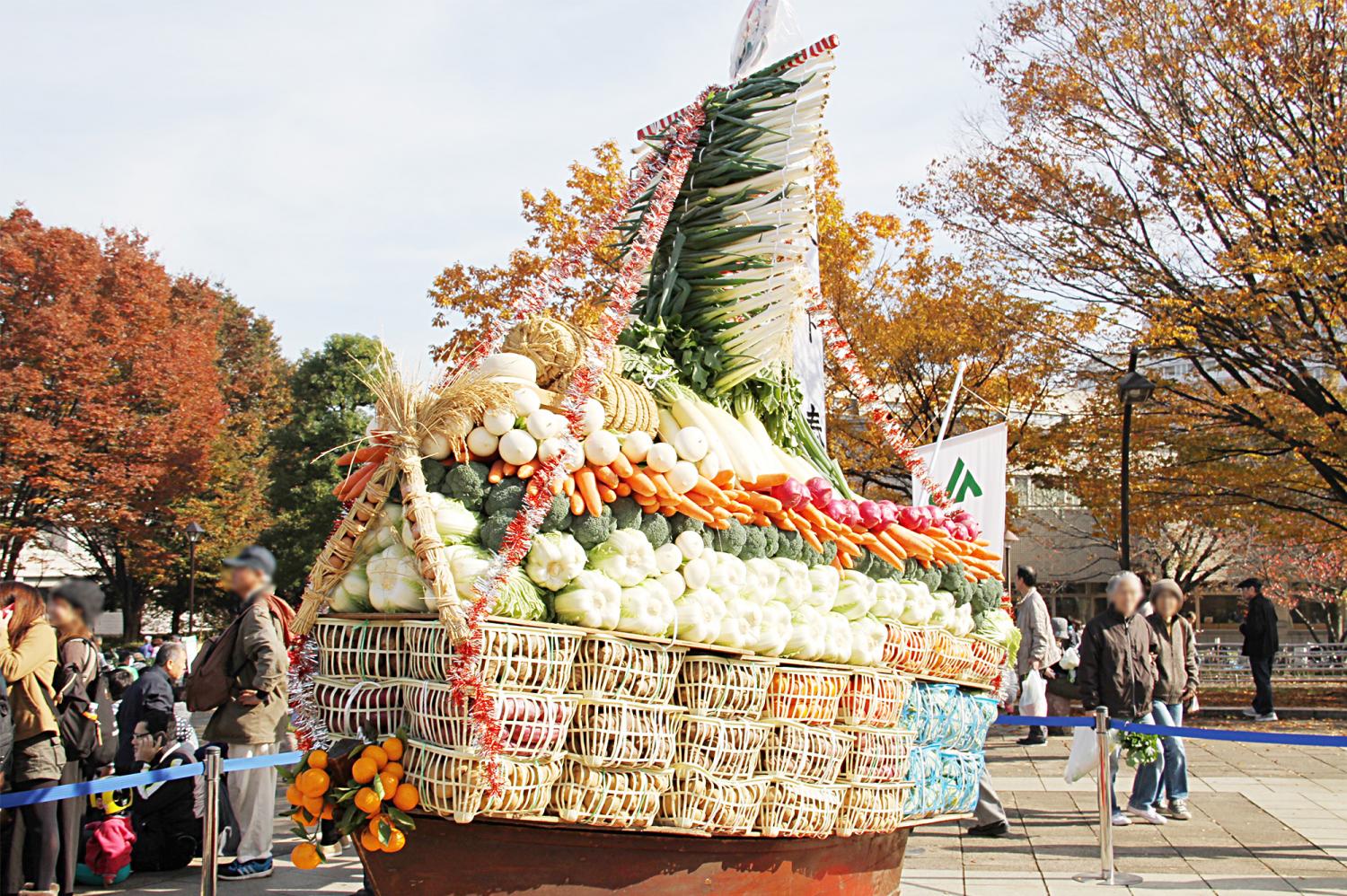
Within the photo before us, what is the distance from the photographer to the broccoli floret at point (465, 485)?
13.0 ft

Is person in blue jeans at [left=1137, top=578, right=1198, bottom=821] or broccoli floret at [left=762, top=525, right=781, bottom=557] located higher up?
broccoli floret at [left=762, top=525, right=781, bottom=557]

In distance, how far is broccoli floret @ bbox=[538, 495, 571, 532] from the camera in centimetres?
396

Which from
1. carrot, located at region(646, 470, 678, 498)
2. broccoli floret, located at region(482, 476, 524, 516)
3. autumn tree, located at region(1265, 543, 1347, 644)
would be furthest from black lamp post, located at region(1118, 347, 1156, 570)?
autumn tree, located at region(1265, 543, 1347, 644)

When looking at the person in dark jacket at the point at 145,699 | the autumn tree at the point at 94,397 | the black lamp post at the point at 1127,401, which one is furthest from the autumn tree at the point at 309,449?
the person in dark jacket at the point at 145,699

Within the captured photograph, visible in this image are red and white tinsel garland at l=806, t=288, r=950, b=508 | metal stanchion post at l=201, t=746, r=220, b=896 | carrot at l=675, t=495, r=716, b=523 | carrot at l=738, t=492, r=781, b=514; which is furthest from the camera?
red and white tinsel garland at l=806, t=288, r=950, b=508

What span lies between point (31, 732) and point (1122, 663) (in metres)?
7.13

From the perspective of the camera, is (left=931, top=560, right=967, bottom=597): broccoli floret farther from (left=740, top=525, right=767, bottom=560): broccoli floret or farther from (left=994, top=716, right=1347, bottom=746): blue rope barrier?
(left=994, top=716, right=1347, bottom=746): blue rope barrier

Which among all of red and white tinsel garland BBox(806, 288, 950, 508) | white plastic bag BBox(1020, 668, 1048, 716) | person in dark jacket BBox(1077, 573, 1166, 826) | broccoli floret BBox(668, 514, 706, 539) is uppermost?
red and white tinsel garland BBox(806, 288, 950, 508)

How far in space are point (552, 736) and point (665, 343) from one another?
2461 millimetres

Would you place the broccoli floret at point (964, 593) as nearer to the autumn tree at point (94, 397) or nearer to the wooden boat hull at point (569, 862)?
the wooden boat hull at point (569, 862)

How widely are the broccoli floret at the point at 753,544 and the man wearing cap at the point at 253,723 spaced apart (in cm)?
334

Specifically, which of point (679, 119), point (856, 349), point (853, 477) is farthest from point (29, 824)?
point (853, 477)

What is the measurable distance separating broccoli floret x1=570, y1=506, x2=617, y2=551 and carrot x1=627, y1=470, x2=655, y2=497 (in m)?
0.17

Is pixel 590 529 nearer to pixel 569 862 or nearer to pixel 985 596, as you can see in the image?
pixel 569 862
